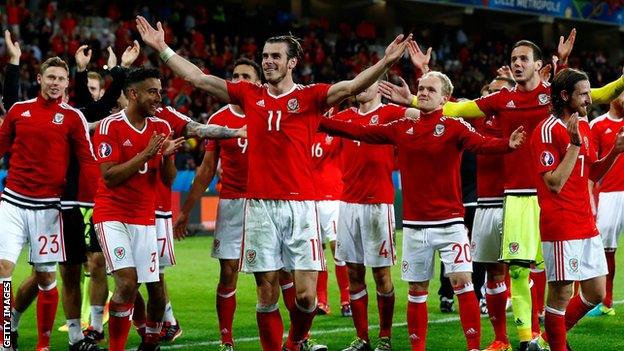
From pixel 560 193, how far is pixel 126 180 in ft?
10.3

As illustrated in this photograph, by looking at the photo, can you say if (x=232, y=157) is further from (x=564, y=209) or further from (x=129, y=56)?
(x=564, y=209)

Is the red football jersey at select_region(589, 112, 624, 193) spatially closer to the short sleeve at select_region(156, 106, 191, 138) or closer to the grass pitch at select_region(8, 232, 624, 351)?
the grass pitch at select_region(8, 232, 624, 351)

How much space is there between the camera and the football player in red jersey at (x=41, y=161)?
8727mm

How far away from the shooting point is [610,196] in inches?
460

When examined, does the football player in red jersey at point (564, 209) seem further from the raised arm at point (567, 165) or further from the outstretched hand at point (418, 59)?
the outstretched hand at point (418, 59)

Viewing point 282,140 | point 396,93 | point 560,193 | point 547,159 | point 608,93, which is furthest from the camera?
point 608,93

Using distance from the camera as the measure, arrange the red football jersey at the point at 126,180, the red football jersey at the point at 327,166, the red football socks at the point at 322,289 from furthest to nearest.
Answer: the red football jersey at the point at 327,166 → the red football socks at the point at 322,289 → the red football jersey at the point at 126,180

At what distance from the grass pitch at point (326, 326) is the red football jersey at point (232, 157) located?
1369 millimetres

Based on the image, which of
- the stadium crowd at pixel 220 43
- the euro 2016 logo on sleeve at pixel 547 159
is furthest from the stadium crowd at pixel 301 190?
the stadium crowd at pixel 220 43

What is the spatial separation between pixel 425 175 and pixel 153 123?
2.11 meters

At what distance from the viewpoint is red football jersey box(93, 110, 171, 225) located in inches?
325

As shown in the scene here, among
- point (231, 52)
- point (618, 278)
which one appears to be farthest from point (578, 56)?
point (618, 278)

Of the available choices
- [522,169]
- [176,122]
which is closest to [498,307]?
[522,169]

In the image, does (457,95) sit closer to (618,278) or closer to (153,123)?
(618,278)
